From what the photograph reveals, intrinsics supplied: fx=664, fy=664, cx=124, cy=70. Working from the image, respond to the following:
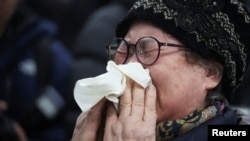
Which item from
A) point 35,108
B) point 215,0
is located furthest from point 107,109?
point 35,108

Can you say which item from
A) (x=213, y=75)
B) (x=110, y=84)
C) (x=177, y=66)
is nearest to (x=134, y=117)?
(x=110, y=84)

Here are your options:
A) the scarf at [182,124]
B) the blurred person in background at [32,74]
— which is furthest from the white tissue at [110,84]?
the blurred person in background at [32,74]

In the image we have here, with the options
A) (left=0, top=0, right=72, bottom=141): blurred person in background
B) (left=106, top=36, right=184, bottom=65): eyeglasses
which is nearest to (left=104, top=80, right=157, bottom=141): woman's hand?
(left=106, top=36, right=184, bottom=65): eyeglasses

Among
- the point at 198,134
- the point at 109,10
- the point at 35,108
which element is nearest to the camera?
the point at 198,134

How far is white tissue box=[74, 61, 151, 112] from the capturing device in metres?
2.64

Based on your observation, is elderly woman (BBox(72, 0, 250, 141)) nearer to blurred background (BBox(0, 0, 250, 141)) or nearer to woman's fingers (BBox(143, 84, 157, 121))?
woman's fingers (BBox(143, 84, 157, 121))

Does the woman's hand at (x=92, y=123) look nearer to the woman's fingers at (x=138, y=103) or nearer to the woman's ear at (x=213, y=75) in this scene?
the woman's fingers at (x=138, y=103)

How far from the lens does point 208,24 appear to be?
8.84ft

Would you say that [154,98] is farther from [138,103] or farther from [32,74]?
[32,74]

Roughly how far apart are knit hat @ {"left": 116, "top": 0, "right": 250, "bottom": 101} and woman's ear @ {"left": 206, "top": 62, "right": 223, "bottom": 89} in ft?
0.10

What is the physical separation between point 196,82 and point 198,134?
0.70 feet

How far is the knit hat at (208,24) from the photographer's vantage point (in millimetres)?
2686

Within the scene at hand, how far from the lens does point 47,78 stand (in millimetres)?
4031

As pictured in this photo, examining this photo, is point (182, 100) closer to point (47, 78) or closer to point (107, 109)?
point (107, 109)
